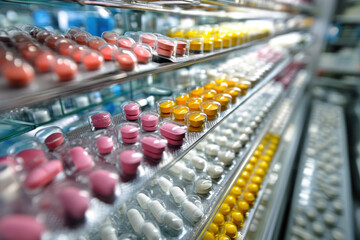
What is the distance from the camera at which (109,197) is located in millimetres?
731

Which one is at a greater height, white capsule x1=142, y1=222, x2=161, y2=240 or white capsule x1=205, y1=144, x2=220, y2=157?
white capsule x1=205, y1=144, x2=220, y2=157

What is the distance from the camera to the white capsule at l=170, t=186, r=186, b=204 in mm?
1155

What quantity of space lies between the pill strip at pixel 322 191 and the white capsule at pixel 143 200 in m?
1.59

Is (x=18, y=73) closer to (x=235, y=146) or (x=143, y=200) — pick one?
(x=143, y=200)

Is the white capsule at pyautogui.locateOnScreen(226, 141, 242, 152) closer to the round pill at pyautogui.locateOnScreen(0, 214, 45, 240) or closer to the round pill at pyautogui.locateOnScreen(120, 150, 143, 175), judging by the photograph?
the round pill at pyautogui.locateOnScreen(120, 150, 143, 175)

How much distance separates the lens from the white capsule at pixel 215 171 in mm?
1291

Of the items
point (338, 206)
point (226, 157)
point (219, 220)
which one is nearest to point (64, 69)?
point (226, 157)

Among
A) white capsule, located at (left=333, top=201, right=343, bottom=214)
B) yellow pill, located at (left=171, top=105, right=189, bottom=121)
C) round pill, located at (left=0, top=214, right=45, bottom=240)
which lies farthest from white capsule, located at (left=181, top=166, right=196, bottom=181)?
white capsule, located at (left=333, top=201, right=343, bottom=214)

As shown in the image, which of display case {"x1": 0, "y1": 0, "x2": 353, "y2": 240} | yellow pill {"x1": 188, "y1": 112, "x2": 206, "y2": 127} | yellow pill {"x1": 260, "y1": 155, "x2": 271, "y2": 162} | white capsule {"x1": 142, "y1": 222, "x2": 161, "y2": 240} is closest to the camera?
display case {"x1": 0, "y1": 0, "x2": 353, "y2": 240}

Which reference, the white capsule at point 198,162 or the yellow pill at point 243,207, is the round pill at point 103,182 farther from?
the yellow pill at point 243,207

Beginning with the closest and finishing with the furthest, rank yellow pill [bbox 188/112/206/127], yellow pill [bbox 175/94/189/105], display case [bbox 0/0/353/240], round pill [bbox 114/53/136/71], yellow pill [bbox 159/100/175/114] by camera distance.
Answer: display case [bbox 0/0/353/240] < round pill [bbox 114/53/136/71] < yellow pill [bbox 188/112/206/127] < yellow pill [bbox 159/100/175/114] < yellow pill [bbox 175/94/189/105]

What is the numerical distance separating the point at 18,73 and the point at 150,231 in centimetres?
86

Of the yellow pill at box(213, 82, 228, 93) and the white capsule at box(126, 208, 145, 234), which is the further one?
the yellow pill at box(213, 82, 228, 93)

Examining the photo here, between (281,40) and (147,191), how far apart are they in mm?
3545
